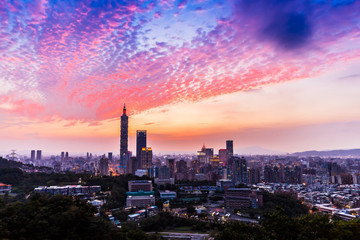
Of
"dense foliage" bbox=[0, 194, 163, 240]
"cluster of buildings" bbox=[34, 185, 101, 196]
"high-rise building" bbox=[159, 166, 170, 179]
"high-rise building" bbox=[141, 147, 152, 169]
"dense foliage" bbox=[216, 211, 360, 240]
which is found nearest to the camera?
"dense foliage" bbox=[0, 194, 163, 240]

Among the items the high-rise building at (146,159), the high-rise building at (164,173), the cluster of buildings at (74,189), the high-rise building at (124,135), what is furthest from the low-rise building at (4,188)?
the high-rise building at (124,135)

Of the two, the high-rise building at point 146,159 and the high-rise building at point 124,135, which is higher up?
the high-rise building at point 124,135

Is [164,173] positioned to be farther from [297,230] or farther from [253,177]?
[297,230]

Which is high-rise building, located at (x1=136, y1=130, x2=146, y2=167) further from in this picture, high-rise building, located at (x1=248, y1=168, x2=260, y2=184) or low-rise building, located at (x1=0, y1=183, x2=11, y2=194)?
low-rise building, located at (x1=0, y1=183, x2=11, y2=194)

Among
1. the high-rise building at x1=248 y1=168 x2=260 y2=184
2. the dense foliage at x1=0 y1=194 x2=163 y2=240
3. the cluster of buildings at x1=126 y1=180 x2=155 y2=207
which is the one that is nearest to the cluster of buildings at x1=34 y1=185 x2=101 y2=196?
the cluster of buildings at x1=126 y1=180 x2=155 y2=207

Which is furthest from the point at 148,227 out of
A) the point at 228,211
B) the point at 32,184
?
the point at 32,184

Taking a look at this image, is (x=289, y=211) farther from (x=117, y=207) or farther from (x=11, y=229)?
(x=11, y=229)

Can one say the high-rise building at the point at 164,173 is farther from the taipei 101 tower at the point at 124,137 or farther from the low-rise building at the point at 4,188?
the taipei 101 tower at the point at 124,137

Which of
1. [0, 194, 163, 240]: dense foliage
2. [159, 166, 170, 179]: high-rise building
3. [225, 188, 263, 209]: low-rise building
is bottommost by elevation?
[225, 188, 263, 209]: low-rise building

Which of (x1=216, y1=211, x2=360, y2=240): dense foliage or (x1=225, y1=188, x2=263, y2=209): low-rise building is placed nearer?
(x1=216, y1=211, x2=360, y2=240): dense foliage

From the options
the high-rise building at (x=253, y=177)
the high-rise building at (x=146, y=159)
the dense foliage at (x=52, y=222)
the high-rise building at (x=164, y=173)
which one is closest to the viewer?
the dense foliage at (x=52, y=222)

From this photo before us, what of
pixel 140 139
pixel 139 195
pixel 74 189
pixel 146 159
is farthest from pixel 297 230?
pixel 140 139
